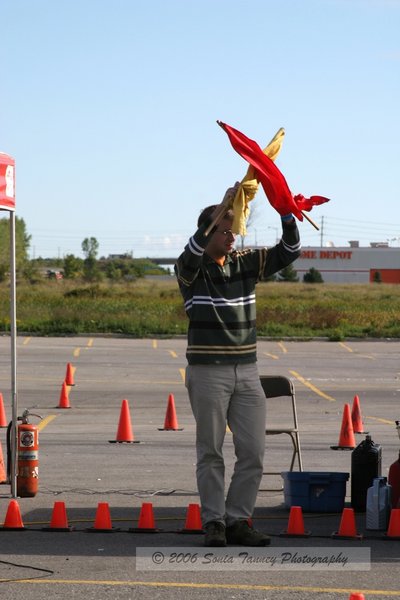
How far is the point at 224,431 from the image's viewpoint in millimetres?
8680

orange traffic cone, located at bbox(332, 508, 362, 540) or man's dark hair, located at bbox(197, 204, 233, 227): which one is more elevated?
man's dark hair, located at bbox(197, 204, 233, 227)

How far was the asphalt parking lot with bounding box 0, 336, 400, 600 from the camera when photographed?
24.2 feet

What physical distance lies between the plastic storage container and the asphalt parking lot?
0.22 m

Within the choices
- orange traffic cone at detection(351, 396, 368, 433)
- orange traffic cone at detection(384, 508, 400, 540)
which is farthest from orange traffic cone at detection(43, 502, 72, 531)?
orange traffic cone at detection(351, 396, 368, 433)

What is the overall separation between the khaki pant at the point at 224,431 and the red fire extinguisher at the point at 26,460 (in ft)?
7.64

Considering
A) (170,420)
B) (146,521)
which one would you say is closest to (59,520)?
(146,521)

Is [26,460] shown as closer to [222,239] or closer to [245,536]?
[245,536]

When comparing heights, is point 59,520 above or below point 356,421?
above

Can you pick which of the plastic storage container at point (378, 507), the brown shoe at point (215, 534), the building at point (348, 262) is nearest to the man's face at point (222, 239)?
the brown shoe at point (215, 534)

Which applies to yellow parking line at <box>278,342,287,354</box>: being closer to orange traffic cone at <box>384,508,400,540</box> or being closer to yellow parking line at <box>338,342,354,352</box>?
yellow parking line at <box>338,342,354,352</box>

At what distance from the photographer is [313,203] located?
356 inches

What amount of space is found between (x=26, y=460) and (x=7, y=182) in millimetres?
2276

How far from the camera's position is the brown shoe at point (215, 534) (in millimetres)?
8406

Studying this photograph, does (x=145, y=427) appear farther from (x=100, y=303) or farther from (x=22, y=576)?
(x=100, y=303)
